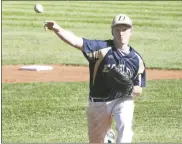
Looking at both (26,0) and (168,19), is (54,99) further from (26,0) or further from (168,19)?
(26,0)

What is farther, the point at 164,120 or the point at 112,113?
the point at 164,120

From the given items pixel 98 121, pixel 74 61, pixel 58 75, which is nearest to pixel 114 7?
pixel 74 61

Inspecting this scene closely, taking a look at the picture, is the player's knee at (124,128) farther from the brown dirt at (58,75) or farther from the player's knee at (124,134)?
the brown dirt at (58,75)

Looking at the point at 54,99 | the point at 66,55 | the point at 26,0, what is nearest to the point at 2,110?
the point at 54,99

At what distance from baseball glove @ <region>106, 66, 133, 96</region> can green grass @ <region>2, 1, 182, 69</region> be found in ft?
30.8

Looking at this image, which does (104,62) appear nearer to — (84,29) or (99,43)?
(99,43)

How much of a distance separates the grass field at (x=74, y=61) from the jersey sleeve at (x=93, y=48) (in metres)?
2.56

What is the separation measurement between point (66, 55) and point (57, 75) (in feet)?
11.1

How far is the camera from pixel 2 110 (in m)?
12.0

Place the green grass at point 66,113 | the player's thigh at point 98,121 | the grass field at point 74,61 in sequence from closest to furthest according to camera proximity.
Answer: the player's thigh at point 98,121 < the green grass at point 66,113 < the grass field at point 74,61

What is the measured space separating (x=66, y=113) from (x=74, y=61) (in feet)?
20.5

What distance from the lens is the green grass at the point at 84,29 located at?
61.7 ft

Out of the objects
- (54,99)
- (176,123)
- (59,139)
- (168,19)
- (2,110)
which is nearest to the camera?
(59,139)

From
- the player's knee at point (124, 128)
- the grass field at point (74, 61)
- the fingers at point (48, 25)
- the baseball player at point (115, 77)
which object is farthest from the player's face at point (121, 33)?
the grass field at point (74, 61)
